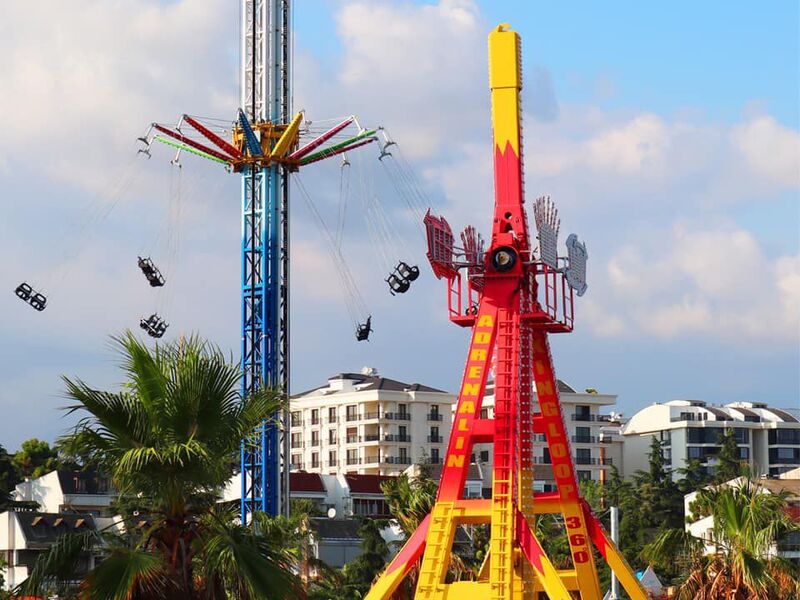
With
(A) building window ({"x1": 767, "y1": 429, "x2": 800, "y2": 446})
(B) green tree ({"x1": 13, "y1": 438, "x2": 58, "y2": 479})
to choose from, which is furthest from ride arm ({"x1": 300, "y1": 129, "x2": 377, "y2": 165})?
(A) building window ({"x1": 767, "y1": 429, "x2": 800, "y2": 446})

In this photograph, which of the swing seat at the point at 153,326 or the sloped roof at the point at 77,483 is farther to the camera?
the sloped roof at the point at 77,483

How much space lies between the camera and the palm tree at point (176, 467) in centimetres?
1570

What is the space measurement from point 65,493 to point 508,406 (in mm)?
56956

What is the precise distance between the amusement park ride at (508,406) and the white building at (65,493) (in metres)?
52.9

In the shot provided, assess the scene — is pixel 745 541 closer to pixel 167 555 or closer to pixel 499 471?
pixel 499 471

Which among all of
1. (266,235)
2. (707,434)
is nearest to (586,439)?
(707,434)

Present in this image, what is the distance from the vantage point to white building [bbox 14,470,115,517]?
87812 millimetres

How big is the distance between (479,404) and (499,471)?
1.66 metres

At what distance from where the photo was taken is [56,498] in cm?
8838

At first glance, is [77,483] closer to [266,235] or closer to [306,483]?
[306,483]

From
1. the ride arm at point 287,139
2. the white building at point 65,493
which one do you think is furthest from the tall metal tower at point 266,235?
the white building at point 65,493

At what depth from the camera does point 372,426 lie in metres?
113

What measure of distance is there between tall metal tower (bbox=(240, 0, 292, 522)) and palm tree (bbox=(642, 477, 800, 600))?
23.7 m

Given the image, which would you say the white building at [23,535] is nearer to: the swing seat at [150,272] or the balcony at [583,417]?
the swing seat at [150,272]
